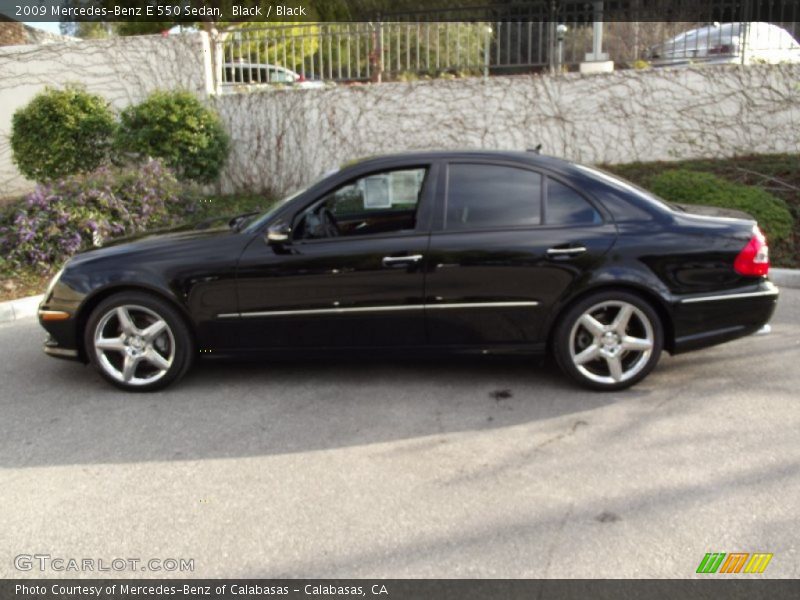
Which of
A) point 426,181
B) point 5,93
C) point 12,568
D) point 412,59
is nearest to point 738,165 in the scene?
point 412,59

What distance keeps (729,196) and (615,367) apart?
16.2 ft

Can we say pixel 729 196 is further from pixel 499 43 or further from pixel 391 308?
pixel 391 308

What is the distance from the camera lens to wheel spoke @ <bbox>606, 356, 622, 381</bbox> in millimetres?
4668

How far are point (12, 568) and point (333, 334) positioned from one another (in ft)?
7.43

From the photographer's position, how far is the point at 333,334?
477 centimetres

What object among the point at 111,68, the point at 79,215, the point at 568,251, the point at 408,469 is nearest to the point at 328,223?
the point at 568,251

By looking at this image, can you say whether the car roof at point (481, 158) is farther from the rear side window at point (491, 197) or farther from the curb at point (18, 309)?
the curb at point (18, 309)

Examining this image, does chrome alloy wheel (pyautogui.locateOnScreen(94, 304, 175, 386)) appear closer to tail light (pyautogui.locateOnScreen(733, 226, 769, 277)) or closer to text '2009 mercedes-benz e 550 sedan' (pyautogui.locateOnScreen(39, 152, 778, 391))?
text '2009 mercedes-benz e 550 sedan' (pyautogui.locateOnScreen(39, 152, 778, 391))

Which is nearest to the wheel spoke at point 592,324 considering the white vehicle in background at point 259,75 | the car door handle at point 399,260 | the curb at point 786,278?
the car door handle at point 399,260

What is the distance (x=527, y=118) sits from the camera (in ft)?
37.0

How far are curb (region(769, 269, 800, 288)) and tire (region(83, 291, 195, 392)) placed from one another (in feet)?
19.4

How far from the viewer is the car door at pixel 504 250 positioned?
15.2ft

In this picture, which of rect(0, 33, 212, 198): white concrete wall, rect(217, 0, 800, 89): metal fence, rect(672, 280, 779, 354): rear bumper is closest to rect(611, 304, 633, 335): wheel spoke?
rect(672, 280, 779, 354): rear bumper
